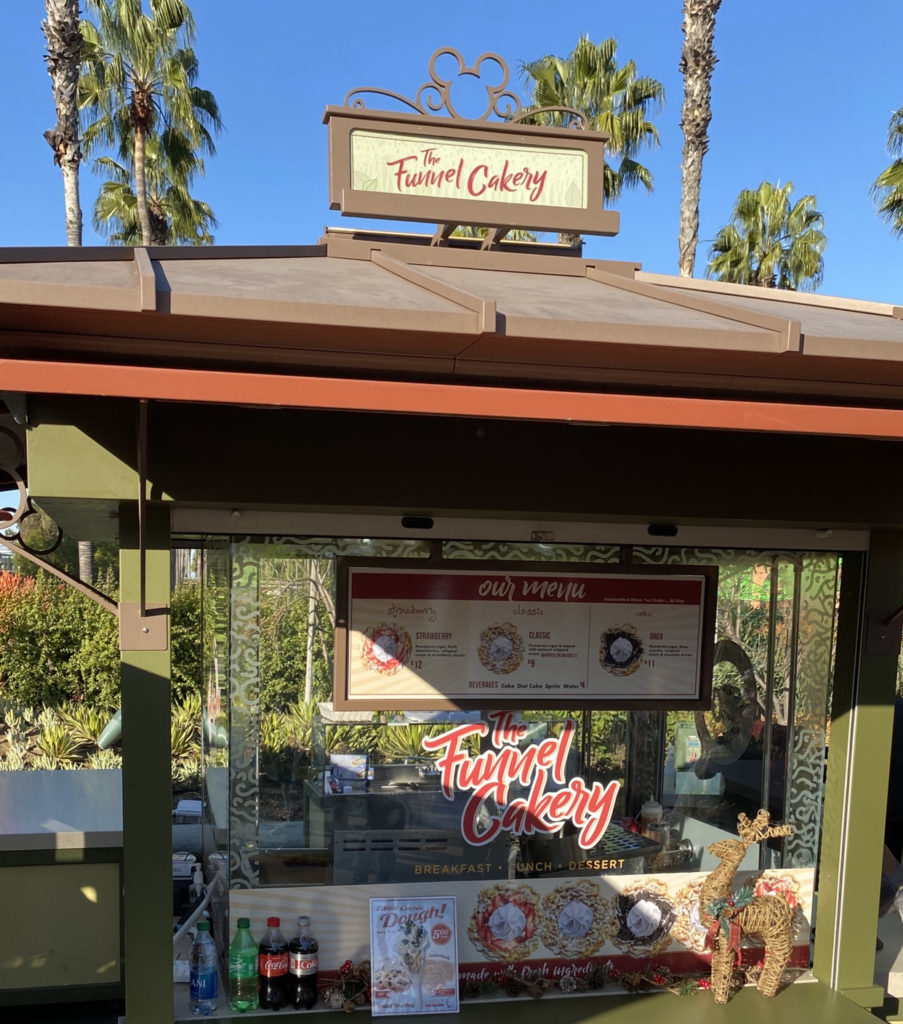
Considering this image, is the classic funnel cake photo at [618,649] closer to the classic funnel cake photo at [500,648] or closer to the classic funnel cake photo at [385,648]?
the classic funnel cake photo at [500,648]

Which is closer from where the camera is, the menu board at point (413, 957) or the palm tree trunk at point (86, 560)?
the menu board at point (413, 957)

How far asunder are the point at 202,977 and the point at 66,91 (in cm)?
1215

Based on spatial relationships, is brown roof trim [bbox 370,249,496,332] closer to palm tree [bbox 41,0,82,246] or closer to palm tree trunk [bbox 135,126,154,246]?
palm tree [bbox 41,0,82,246]

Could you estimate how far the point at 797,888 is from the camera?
527cm

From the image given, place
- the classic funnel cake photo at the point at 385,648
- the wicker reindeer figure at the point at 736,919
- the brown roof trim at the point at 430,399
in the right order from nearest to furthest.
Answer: the brown roof trim at the point at 430,399 < the classic funnel cake photo at the point at 385,648 < the wicker reindeer figure at the point at 736,919

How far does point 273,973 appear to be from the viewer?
4531 millimetres

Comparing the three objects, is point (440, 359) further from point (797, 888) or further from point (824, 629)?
point (797, 888)

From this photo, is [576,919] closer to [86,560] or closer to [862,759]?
[862,759]

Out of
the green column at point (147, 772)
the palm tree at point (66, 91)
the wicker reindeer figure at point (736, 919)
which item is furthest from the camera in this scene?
the palm tree at point (66, 91)

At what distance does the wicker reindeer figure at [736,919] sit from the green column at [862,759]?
0.42 metres

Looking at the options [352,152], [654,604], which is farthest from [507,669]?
[352,152]

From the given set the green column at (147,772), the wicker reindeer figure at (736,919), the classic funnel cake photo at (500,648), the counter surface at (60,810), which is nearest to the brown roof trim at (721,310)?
the classic funnel cake photo at (500,648)

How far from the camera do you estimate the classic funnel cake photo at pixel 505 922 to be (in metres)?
4.86

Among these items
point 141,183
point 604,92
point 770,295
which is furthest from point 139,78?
point 770,295
